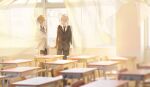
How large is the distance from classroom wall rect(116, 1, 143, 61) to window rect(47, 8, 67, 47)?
58.6 inches

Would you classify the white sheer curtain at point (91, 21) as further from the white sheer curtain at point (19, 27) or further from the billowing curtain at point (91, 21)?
the white sheer curtain at point (19, 27)

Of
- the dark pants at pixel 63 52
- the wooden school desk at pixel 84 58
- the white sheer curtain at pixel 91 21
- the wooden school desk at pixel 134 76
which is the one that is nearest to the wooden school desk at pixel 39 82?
the wooden school desk at pixel 134 76

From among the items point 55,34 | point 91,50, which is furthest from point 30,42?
point 91,50

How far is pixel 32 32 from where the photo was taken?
841 centimetres

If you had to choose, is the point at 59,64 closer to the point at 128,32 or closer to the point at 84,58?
the point at 84,58

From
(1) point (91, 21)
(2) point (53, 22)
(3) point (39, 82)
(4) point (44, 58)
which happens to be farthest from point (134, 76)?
(2) point (53, 22)

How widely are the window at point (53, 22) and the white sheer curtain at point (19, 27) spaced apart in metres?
0.72

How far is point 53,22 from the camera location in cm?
916

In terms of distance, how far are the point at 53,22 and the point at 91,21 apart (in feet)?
5.84

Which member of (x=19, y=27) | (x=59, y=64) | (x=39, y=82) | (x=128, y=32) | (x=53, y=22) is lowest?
(x=39, y=82)

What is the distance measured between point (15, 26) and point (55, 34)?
127 centimetres

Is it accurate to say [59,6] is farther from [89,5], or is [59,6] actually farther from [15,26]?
[89,5]

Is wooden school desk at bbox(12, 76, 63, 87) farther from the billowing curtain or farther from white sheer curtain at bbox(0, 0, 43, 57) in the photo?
white sheer curtain at bbox(0, 0, 43, 57)

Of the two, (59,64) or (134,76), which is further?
(59,64)
